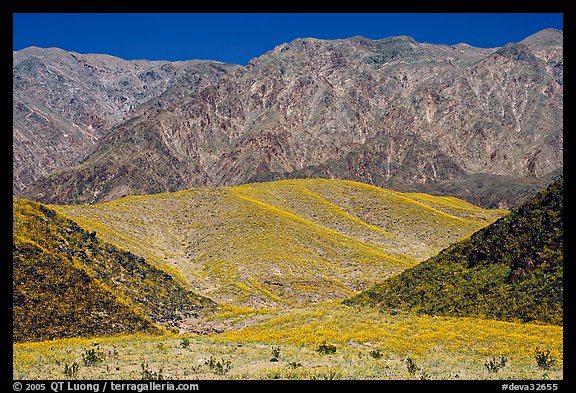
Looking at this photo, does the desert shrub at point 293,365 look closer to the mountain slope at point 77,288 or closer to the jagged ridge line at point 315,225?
the mountain slope at point 77,288

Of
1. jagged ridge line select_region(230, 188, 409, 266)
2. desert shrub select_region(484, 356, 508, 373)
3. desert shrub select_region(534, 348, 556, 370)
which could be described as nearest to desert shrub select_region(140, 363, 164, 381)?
desert shrub select_region(484, 356, 508, 373)

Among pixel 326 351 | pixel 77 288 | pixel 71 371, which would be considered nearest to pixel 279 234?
pixel 77 288

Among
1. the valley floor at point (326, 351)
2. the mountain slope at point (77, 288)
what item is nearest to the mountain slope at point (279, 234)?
the mountain slope at point (77, 288)

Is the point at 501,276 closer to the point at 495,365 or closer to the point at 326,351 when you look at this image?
the point at 495,365
